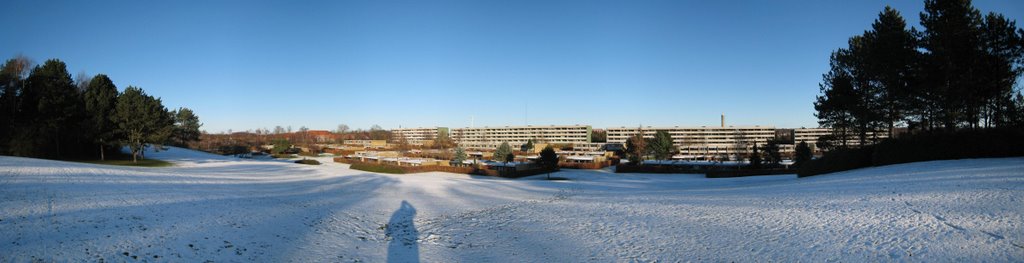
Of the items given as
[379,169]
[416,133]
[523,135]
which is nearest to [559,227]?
[379,169]

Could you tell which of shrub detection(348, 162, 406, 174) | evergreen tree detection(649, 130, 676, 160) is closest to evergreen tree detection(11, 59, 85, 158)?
shrub detection(348, 162, 406, 174)

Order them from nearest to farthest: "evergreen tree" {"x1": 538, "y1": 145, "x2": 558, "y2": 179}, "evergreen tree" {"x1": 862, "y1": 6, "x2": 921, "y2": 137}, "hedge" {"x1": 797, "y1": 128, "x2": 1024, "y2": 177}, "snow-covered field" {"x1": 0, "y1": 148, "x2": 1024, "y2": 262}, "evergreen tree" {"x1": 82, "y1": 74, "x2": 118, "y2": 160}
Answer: "snow-covered field" {"x1": 0, "y1": 148, "x2": 1024, "y2": 262}
"hedge" {"x1": 797, "y1": 128, "x2": 1024, "y2": 177}
"evergreen tree" {"x1": 862, "y1": 6, "x2": 921, "y2": 137}
"evergreen tree" {"x1": 82, "y1": 74, "x2": 118, "y2": 160}
"evergreen tree" {"x1": 538, "y1": 145, "x2": 558, "y2": 179}

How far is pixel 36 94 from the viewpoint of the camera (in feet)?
120

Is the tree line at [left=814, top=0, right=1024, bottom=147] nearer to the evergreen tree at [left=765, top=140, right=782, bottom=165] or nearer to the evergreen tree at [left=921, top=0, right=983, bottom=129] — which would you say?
the evergreen tree at [left=921, top=0, right=983, bottom=129]

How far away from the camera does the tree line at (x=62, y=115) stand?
3444 cm

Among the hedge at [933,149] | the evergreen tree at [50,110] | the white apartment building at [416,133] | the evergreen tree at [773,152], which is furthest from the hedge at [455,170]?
the white apartment building at [416,133]

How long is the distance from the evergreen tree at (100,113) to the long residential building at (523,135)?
9179 cm

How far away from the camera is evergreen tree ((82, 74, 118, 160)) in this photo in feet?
121

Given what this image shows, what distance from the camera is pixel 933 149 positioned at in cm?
1820

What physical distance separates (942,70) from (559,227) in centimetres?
2208

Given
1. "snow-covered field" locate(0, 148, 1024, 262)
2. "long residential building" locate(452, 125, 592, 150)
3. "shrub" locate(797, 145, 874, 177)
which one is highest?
"long residential building" locate(452, 125, 592, 150)

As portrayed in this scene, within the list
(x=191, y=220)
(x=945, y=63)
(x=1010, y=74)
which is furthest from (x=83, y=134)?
(x=1010, y=74)

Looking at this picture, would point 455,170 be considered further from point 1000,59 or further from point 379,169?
point 1000,59

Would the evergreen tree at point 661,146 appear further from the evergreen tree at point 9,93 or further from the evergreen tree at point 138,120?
the evergreen tree at point 9,93
